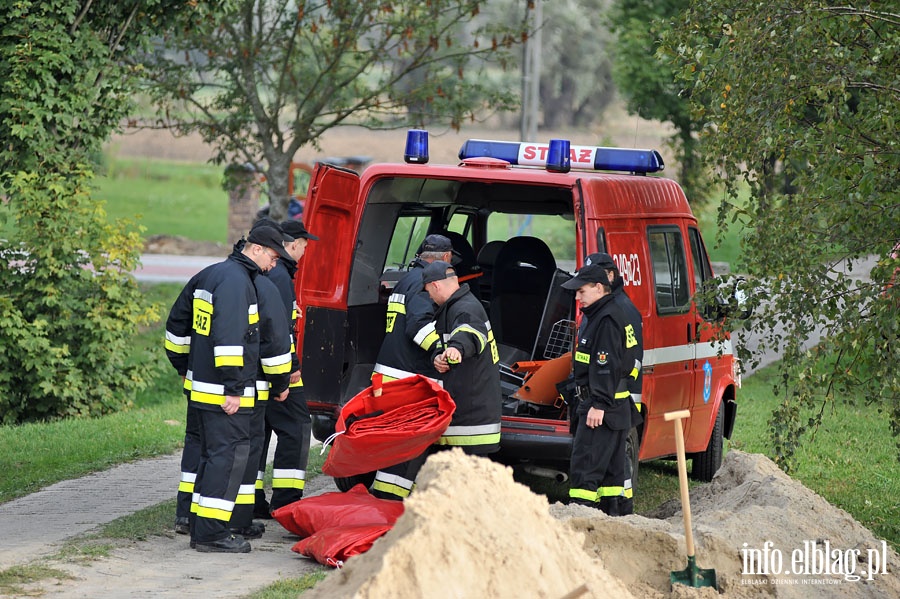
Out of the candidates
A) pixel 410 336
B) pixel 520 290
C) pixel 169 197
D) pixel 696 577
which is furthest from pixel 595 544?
pixel 169 197

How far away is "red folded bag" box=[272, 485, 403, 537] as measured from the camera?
6.69 m

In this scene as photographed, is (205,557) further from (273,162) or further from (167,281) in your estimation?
(167,281)

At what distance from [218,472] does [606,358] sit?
2378 millimetres

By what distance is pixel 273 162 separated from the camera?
16.5m

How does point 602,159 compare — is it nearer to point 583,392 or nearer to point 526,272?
point 526,272

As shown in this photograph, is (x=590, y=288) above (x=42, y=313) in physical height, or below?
above

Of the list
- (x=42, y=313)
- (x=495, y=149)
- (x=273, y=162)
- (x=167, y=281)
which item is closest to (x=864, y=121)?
(x=495, y=149)

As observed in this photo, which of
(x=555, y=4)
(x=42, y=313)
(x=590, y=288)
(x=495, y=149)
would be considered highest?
(x=555, y=4)

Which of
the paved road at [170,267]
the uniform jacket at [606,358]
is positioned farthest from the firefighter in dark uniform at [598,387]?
the paved road at [170,267]

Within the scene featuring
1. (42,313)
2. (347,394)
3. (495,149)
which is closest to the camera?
(347,394)

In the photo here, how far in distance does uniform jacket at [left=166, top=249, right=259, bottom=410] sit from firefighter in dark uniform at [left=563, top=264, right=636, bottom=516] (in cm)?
191

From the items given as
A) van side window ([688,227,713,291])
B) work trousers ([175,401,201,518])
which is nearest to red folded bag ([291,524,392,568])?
work trousers ([175,401,201,518])

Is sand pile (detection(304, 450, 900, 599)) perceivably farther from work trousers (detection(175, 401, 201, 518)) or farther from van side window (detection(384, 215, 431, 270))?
van side window (detection(384, 215, 431, 270))

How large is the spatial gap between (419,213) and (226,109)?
27.2 feet
